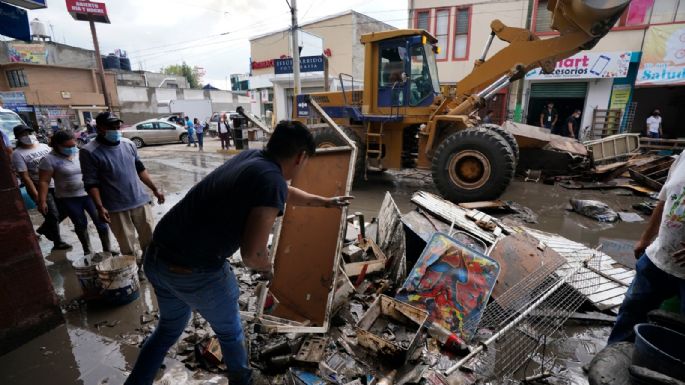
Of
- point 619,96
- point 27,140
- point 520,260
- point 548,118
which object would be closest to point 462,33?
point 548,118

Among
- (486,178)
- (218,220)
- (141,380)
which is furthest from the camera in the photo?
(486,178)

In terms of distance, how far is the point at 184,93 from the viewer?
3192 cm

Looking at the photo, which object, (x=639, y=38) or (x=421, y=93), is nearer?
(x=421, y=93)

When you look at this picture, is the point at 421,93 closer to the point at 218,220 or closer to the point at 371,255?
the point at 371,255

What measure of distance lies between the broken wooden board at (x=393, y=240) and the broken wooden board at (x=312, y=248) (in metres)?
0.76

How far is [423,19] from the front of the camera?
14.2 meters

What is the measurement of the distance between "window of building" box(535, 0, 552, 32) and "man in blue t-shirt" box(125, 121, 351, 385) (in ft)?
49.4

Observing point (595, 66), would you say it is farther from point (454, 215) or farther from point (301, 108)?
point (454, 215)

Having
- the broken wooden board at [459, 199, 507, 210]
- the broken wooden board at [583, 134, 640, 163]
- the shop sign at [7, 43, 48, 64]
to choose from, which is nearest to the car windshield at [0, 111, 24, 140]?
the broken wooden board at [459, 199, 507, 210]

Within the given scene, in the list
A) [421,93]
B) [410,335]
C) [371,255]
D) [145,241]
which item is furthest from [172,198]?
[410,335]

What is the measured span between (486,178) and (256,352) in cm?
470

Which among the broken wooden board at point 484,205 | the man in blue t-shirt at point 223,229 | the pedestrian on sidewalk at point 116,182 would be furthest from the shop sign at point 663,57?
the pedestrian on sidewalk at point 116,182

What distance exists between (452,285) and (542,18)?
1434 centimetres

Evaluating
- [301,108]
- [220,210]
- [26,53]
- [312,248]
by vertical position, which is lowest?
[312,248]
